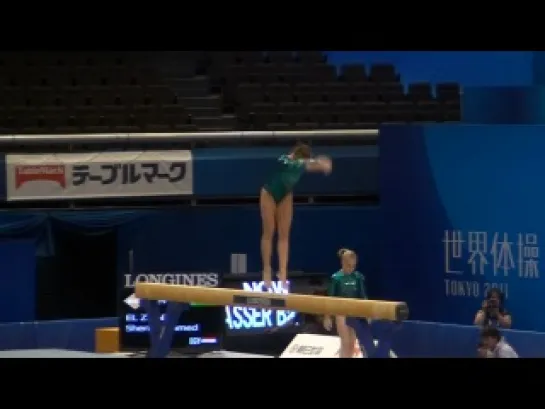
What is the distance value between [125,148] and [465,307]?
4697 mm

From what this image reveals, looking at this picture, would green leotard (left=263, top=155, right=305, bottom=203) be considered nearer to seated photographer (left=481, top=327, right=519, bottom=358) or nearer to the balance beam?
the balance beam

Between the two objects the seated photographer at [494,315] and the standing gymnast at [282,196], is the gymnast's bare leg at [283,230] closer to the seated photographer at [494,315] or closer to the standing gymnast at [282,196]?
the standing gymnast at [282,196]

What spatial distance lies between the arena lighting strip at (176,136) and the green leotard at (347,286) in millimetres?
3679

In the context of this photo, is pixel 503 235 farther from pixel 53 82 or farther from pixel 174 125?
pixel 53 82

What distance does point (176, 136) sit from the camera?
13.7 metres

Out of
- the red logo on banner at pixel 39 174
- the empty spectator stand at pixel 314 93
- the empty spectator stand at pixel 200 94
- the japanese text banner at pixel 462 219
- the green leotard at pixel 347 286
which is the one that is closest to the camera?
the green leotard at pixel 347 286

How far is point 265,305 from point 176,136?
534cm

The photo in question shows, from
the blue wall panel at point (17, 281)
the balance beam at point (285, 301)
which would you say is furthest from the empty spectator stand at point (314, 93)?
the balance beam at point (285, 301)

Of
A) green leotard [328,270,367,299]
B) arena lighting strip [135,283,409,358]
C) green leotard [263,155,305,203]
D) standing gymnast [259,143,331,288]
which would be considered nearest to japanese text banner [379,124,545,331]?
green leotard [328,270,367,299]

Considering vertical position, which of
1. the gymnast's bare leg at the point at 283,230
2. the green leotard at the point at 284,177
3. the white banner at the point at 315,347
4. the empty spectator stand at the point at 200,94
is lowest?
Result: the white banner at the point at 315,347

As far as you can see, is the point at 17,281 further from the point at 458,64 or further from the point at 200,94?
the point at 458,64

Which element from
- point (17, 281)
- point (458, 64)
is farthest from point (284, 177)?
point (458, 64)

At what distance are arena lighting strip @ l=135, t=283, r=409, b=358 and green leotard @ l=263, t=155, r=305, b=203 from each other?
878mm

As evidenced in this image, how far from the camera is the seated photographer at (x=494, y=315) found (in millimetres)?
11000
